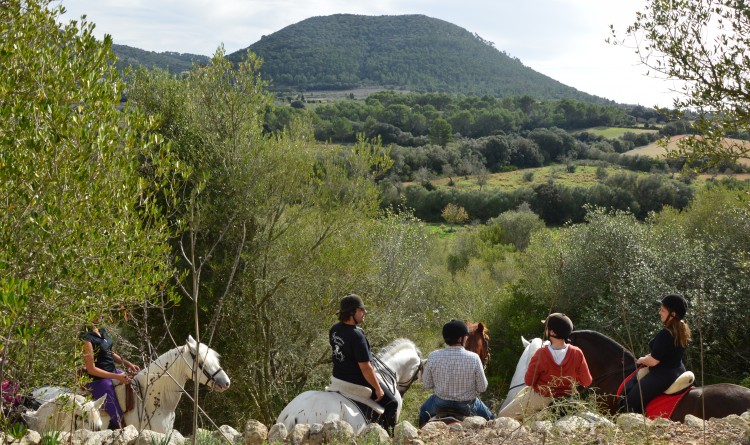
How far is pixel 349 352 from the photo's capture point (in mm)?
7598

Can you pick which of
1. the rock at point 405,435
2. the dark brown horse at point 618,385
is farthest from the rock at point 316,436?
the dark brown horse at point 618,385

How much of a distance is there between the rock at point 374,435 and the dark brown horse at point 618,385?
2.96m

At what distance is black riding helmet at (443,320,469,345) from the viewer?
25.2 feet

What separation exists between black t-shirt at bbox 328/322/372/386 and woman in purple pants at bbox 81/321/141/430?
7.96 ft

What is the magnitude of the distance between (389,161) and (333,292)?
317 centimetres

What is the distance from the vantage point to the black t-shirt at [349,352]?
7.52 meters

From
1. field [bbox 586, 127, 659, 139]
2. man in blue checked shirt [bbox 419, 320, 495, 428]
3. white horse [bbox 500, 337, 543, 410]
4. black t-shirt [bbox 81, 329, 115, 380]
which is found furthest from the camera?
field [bbox 586, 127, 659, 139]

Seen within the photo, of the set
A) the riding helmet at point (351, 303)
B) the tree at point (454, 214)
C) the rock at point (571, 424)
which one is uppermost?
the riding helmet at point (351, 303)

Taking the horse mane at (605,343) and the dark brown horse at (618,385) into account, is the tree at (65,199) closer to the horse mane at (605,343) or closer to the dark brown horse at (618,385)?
the dark brown horse at (618,385)

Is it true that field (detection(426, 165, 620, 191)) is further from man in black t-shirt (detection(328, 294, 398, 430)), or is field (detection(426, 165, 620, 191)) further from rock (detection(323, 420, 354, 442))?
rock (detection(323, 420, 354, 442))

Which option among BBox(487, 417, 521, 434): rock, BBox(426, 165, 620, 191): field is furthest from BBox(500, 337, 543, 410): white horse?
BBox(426, 165, 620, 191): field

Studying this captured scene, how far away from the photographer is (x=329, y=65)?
198 metres

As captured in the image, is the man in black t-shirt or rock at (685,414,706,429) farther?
the man in black t-shirt

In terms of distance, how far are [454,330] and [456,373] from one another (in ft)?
1.72
